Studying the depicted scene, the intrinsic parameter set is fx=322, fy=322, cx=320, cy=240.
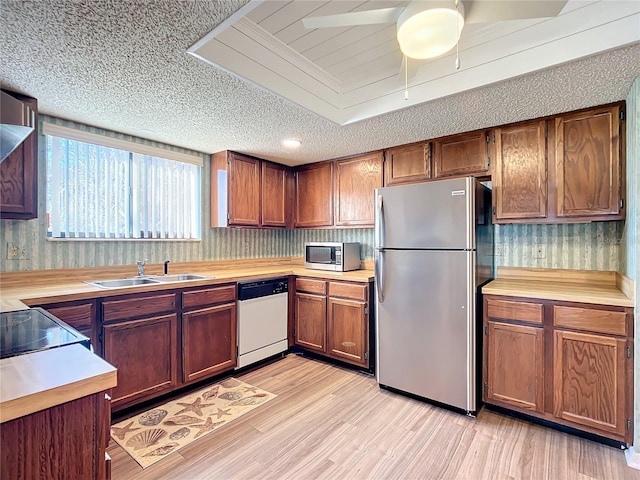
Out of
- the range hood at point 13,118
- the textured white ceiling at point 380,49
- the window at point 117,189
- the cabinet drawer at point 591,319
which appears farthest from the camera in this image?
the window at point 117,189

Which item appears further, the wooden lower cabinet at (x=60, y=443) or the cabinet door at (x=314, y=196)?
the cabinet door at (x=314, y=196)

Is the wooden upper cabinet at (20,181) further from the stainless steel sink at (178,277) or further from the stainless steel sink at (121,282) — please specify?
the stainless steel sink at (178,277)

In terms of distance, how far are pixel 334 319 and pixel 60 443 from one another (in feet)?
8.54

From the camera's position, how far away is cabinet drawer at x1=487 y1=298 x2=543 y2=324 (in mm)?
2199

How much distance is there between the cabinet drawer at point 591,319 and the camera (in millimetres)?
1939

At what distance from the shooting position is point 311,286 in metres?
3.48

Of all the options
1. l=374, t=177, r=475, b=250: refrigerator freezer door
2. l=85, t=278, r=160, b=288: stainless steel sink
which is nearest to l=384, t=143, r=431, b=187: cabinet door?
l=374, t=177, r=475, b=250: refrigerator freezer door

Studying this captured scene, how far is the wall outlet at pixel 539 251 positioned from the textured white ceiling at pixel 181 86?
1.09m

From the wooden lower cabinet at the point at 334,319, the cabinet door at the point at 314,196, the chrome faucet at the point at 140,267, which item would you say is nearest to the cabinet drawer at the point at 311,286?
the wooden lower cabinet at the point at 334,319

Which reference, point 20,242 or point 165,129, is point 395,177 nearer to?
point 165,129

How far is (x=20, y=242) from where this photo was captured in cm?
235

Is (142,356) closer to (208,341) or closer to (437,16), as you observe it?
(208,341)

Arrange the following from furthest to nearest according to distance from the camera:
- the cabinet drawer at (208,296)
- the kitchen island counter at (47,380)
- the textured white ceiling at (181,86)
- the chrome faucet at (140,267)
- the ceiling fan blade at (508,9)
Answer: the chrome faucet at (140,267)
the cabinet drawer at (208,296)
the textured white ceiling at (181,86)
the ceiling fan blade at (508,9)
the kitchen island counter at (47,380)

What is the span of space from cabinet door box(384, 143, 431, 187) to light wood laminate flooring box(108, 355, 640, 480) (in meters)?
1.99
